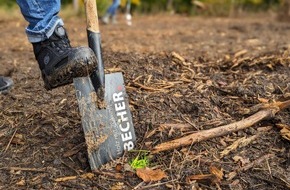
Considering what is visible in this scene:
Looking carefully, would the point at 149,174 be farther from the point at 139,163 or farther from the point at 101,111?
the point at 101,111

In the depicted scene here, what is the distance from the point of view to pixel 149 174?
7.42 ft

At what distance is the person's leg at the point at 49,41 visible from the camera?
94.2 inches

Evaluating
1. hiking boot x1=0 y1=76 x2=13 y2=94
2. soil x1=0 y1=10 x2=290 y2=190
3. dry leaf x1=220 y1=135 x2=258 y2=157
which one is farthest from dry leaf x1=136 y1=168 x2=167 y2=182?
hiking boot x1=0 y1=76 x2=13 y2=94

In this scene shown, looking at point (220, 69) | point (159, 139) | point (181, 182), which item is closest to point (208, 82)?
point (220, 69)

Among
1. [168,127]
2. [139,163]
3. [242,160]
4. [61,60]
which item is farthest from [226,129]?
[61,60]

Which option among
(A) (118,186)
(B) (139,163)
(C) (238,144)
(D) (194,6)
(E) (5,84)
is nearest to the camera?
(A) (118,186)

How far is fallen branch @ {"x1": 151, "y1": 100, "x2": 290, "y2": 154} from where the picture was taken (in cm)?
239

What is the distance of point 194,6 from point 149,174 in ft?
40.1

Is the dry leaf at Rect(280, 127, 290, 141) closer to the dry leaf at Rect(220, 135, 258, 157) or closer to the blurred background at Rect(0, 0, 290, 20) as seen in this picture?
the dry leaf at Rect(220, 135, 258, 157)

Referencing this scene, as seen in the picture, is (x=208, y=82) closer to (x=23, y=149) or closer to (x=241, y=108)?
(x=241, y=108)

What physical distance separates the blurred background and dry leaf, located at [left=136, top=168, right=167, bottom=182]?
10.5 metres

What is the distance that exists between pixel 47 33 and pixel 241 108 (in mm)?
1193

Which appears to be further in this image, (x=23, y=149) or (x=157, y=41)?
(x=157, y=41)

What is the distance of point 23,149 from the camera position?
8.15ft
